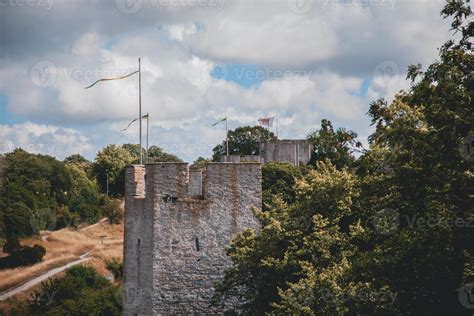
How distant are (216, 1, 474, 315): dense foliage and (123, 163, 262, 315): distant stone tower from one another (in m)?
2.43

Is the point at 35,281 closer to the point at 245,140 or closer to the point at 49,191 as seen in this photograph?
the point at 49,191

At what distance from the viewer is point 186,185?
23406 mm

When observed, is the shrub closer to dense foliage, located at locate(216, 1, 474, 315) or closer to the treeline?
the treeline

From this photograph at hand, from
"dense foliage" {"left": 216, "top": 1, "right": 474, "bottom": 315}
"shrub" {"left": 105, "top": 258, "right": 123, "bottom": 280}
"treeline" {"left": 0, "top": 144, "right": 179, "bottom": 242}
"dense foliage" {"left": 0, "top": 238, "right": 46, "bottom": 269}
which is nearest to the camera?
"dense foliage" {"left": 216, "top": 1, "right": 474, "bottom": 315}

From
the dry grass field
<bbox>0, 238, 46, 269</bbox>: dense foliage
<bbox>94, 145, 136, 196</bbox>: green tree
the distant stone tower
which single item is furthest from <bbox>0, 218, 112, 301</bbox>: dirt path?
<bbox>94, 145, 136, 196</bbox>: green tree

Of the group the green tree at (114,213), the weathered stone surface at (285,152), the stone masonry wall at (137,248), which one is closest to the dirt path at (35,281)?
the green tree at (114,213)

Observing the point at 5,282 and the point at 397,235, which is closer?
the point at 397,235

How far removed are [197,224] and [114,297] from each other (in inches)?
441

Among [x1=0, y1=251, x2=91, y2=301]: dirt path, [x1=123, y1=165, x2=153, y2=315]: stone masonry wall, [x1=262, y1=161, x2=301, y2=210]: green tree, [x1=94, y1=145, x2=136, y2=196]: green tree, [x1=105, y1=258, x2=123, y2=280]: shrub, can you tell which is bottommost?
[x1=0, y1=251, x2=91, y2=301]: dirt path

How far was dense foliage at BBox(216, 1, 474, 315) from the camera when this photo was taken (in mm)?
14719

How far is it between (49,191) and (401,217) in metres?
70.0

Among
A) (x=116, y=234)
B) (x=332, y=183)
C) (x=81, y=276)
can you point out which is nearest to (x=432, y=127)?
(x=332, y=183)

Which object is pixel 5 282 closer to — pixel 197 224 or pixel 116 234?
pixel 116 234

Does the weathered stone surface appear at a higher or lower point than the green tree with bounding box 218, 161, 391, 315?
higher
